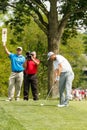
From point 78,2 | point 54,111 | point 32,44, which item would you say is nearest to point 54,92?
point 78,2

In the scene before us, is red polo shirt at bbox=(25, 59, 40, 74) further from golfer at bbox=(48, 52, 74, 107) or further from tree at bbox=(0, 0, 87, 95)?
tree at bbox=(0, 0, 87, 95)

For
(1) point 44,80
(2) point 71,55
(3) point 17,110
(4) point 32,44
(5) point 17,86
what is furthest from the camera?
(2) point 71,55

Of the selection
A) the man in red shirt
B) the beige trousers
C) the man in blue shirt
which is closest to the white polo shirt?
the man in blue shirt

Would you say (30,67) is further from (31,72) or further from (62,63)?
(62,63)

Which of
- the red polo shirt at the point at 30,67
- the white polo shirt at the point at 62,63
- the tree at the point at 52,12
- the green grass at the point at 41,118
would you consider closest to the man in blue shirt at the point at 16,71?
the red polo shirt at the point at 30,67

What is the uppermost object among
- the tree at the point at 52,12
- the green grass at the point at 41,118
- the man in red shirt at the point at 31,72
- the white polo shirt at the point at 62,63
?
the tree at the point at 52,12

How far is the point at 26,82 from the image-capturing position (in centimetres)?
1811

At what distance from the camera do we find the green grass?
1009 centimetres

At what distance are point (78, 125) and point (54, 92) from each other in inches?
698

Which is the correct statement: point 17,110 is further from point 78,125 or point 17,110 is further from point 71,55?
point 71,55

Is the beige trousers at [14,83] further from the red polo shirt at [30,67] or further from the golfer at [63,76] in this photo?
the golfer at [63,76]

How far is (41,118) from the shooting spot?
38.0ft

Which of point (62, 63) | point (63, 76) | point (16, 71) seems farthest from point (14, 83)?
point (62, 63)

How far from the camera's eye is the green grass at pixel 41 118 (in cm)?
1009
